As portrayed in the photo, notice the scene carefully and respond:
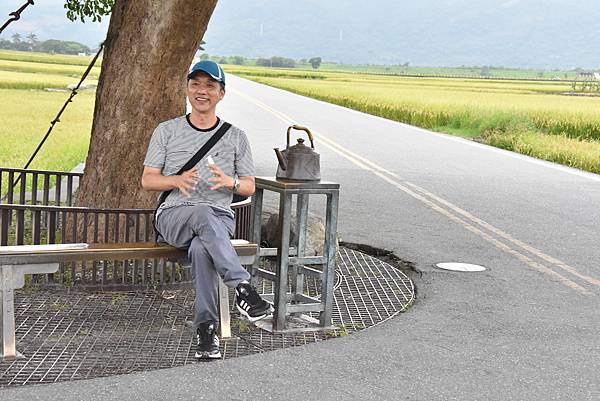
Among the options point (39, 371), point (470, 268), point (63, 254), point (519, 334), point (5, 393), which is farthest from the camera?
point (470, 268)

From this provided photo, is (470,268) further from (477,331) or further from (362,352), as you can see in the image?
(362,352)

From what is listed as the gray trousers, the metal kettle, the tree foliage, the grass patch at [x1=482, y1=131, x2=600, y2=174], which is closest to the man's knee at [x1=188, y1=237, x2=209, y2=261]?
the gray trousers

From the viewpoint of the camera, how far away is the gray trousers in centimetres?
561

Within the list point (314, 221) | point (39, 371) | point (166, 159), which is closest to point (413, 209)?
point (314, 221)

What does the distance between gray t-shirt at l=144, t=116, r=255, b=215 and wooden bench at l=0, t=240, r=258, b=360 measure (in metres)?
0.31

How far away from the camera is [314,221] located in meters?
Result: 8.91

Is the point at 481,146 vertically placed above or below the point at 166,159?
below

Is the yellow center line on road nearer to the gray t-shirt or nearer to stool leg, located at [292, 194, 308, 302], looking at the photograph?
stool leg, located at [292, 194, 308, 302]

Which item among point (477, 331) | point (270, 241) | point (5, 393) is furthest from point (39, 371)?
point (270, 241)

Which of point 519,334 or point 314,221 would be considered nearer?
point 519,334

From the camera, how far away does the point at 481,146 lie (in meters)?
24.3

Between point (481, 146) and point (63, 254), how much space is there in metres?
19.6

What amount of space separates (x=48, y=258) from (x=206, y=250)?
33.9 inches

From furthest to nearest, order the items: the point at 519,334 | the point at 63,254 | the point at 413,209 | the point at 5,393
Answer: the point at 413,209 → the point at 519,334 → the point at 63,254 → the point at 5,393
